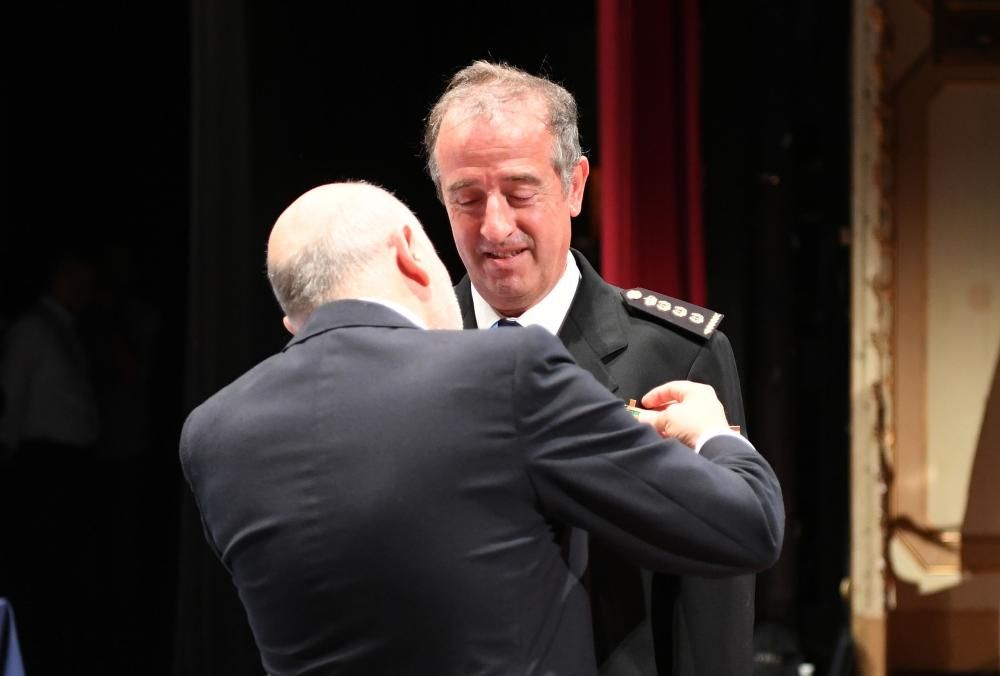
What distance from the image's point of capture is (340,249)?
4.00ft

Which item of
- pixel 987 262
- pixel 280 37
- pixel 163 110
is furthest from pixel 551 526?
pixel 163 110

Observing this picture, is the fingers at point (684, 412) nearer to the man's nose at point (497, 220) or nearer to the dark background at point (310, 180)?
the man's nose at point (497, 220)

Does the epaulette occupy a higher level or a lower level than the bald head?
lower

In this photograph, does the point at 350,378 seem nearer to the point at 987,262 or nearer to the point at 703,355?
the point at 703,355

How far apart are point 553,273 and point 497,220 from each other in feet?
0.35

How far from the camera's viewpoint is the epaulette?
1538 mm

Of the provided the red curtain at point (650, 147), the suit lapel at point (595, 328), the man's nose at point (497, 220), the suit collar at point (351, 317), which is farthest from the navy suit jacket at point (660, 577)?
the red curtain at point (650, 147)

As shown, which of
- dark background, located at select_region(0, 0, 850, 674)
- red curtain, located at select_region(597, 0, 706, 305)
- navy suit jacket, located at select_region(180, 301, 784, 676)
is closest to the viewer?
navy suit jacket, located at select_region(180, 301, 784, 676)

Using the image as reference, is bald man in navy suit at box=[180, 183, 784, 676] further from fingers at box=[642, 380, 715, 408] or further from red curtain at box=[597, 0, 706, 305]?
red curtain at box=[597, 0, 706, 305]

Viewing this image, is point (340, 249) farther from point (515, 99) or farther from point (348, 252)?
point (515, 99)

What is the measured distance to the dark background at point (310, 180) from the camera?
3.33 metres

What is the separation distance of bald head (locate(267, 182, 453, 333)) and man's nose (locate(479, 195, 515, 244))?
12.3 inches

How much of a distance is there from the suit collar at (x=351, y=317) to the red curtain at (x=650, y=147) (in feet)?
6.34

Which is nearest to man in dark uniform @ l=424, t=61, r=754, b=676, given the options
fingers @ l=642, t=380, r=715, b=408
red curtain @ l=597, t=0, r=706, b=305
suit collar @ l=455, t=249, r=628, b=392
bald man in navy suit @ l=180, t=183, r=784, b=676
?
suit collar @ l=455, t=249, r=628, b=392
